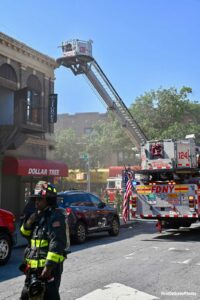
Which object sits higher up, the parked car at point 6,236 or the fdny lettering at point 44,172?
the fdny lettering at point 44,172

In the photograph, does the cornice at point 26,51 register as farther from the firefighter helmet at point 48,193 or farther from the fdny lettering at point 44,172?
the firefighter helmet at point 48,193

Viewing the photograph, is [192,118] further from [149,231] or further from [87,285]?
[87,285]

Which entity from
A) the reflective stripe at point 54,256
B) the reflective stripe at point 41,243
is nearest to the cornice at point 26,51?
the reflective stripe at point 41,243

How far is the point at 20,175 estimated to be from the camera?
20.7 meters

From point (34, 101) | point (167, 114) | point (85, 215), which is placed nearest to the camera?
point (85, 215)

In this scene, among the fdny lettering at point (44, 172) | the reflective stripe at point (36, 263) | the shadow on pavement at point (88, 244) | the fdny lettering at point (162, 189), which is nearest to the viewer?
the reflective stripe at point (36, 263)

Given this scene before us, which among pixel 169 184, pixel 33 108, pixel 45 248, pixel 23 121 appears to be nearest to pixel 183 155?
pixel 169 184

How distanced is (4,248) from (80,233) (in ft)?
12.8

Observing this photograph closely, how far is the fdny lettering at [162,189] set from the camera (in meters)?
14.3

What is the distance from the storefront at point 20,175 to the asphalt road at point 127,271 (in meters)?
7.52

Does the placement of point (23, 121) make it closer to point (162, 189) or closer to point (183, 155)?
point (162, 189)

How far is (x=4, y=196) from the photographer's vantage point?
807 inches

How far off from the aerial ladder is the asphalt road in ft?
60.9

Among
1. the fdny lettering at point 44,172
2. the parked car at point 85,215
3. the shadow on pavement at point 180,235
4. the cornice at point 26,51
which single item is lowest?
the shadow on pavement at point 180,235
